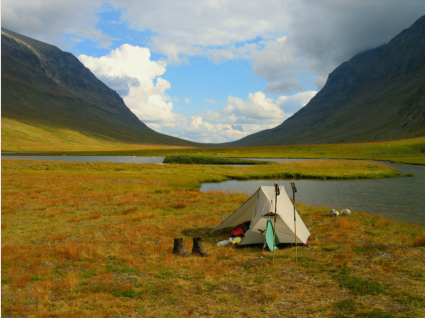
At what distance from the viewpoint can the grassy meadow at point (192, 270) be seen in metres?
9.94

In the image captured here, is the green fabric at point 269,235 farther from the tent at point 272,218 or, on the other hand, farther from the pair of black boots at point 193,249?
the pair of black boots at point 193,249

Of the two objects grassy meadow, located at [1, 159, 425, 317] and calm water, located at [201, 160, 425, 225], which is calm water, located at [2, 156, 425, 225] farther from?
grassy meadow, located at [1, 159, 425, 317]

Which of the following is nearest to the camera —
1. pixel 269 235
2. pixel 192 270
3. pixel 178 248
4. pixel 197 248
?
pixel 192 270

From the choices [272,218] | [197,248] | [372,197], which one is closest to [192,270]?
[197,248]

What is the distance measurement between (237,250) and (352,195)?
1022 inches

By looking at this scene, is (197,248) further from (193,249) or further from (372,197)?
(372,197)

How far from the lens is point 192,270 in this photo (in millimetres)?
13336

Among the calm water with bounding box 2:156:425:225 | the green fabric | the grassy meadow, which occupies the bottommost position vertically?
the grassy meadow

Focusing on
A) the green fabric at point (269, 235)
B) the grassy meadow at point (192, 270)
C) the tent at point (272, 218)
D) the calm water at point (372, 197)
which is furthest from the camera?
the calm water at point (372, 197)

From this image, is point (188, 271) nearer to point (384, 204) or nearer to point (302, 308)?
point (302, 308)

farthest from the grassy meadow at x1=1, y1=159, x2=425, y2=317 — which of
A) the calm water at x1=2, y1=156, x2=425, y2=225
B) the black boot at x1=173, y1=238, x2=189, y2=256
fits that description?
the calm water at x1=2, y1=156, x2=425, y2=225

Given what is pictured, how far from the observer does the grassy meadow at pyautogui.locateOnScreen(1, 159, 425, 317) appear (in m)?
9.94

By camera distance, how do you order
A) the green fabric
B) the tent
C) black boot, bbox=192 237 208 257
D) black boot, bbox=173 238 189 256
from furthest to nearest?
the tent < the green fabric < black boot, bbox=192 237 208 257 < black boot, bbox=173 238 189 256

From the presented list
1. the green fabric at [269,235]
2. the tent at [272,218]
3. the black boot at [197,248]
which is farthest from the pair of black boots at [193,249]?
the green fabric at [269,235]
